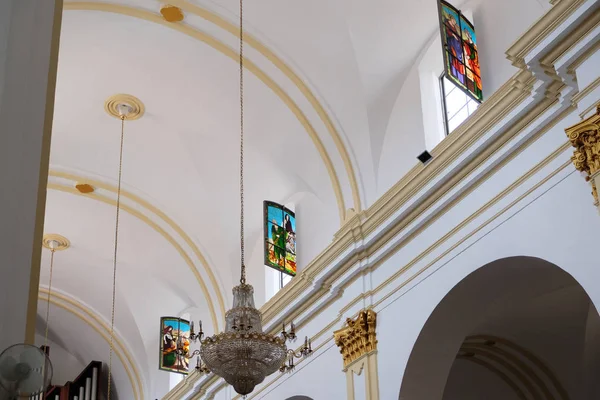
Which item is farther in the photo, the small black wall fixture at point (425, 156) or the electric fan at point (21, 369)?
the small black wall fixture at point (425, 156)

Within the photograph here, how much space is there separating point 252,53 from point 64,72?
93.7 inches

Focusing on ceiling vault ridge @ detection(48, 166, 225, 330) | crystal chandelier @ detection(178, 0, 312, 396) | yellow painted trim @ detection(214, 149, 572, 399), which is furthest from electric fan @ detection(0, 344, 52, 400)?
ceiling vault ridge @ detection(48, 166, 225, 330)

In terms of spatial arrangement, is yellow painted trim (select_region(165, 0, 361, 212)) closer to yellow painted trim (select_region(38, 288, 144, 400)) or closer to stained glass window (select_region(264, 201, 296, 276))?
stained glass window (select_region(264, 201, 296, 276))

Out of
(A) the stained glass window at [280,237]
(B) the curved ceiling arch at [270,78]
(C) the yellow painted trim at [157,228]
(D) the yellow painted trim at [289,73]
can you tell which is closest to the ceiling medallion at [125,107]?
(B) the curved ceiling arch at [270,78]

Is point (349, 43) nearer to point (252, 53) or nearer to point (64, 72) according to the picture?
point (252, 53)

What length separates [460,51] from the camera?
30.9ft

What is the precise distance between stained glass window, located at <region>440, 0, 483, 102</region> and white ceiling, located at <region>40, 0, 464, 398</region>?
0.85m

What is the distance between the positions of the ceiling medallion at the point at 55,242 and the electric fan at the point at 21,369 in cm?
1309

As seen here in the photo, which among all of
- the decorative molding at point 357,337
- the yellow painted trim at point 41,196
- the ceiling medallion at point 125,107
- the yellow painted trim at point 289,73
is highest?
the ceiling medallion at point 125,107

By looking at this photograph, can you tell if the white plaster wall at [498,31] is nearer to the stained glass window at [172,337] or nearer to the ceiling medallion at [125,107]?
the ceiling medallion at [125,107]

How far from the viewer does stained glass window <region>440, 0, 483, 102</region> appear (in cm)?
920

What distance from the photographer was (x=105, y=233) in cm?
1598

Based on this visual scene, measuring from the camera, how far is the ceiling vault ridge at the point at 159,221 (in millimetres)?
14688

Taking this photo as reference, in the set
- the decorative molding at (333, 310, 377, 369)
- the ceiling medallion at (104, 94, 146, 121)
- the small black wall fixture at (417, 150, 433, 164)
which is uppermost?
the ceiling medallion at (104, 94, 146, 121)
